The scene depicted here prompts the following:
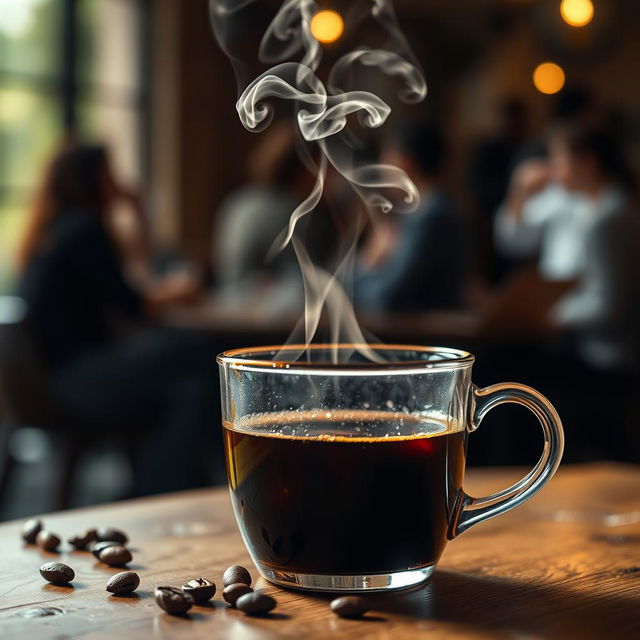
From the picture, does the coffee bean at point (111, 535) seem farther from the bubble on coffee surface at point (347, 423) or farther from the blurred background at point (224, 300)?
Answer: the blurred background at point (224, 300)

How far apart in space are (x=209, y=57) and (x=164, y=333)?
12.2ft

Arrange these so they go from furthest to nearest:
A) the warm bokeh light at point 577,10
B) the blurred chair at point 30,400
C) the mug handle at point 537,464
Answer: the blurred chair at point 30,400 < the warm bokeh light at point 577,10 < the mug handle at point 537,464

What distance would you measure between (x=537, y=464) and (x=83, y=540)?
0.36 meters

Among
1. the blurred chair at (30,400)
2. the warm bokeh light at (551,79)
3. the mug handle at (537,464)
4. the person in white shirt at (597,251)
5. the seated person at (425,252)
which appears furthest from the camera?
the seated person at (425,252)

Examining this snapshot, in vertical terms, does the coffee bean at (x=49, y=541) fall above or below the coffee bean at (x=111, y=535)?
above

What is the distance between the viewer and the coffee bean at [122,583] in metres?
0.63

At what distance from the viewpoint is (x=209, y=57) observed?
6.21m

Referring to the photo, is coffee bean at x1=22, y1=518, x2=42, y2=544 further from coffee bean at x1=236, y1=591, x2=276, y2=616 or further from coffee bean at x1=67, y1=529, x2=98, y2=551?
coffee bean at x1=236, y1=591, x2=276, y2=616

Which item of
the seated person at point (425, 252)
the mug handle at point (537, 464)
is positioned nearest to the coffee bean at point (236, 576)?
the mug handle at point (537, 464)

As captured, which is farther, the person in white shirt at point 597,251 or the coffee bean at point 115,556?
the person in white shirt at point 597,251

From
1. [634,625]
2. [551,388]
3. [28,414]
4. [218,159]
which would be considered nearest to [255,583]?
[634,625]

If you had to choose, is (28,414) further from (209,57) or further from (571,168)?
(209,57)

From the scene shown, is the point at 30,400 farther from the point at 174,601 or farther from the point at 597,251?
the point at 174,601

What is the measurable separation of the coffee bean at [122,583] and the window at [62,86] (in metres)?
4.74
